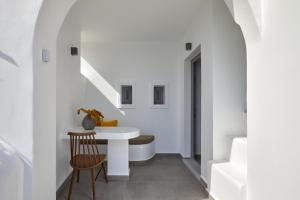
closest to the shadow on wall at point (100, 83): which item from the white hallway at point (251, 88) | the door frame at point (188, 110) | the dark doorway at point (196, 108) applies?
the door frame at point (188, 110)

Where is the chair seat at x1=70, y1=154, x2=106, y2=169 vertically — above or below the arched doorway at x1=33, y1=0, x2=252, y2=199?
below

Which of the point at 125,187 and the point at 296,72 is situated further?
the point at 125,187

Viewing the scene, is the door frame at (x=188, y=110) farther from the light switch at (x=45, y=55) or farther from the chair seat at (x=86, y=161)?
the light switch at (x=45, y=55)

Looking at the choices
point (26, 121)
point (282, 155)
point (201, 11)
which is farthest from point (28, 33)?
point (201, 11)

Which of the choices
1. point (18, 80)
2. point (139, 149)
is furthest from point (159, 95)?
point (18, 80)

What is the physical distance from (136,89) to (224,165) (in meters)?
3.43

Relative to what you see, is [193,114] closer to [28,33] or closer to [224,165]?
[224,165]

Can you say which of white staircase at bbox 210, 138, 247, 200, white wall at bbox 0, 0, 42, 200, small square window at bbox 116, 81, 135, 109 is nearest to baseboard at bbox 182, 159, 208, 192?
white staircase at bbox 210, 138, 247, 200

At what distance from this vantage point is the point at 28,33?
194 cm

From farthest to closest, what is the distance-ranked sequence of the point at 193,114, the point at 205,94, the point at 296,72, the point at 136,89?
1. the point at 136,89
2. the point at 193,114
3. the point at 205,94
4. the point at 296,72

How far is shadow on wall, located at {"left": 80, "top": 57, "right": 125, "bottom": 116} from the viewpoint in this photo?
5.88 metres

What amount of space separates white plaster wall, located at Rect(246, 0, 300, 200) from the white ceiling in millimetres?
2067

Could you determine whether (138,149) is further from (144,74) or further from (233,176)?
(233,176)

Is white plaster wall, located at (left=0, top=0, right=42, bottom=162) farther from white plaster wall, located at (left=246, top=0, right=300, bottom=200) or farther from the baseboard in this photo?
the baseboard
